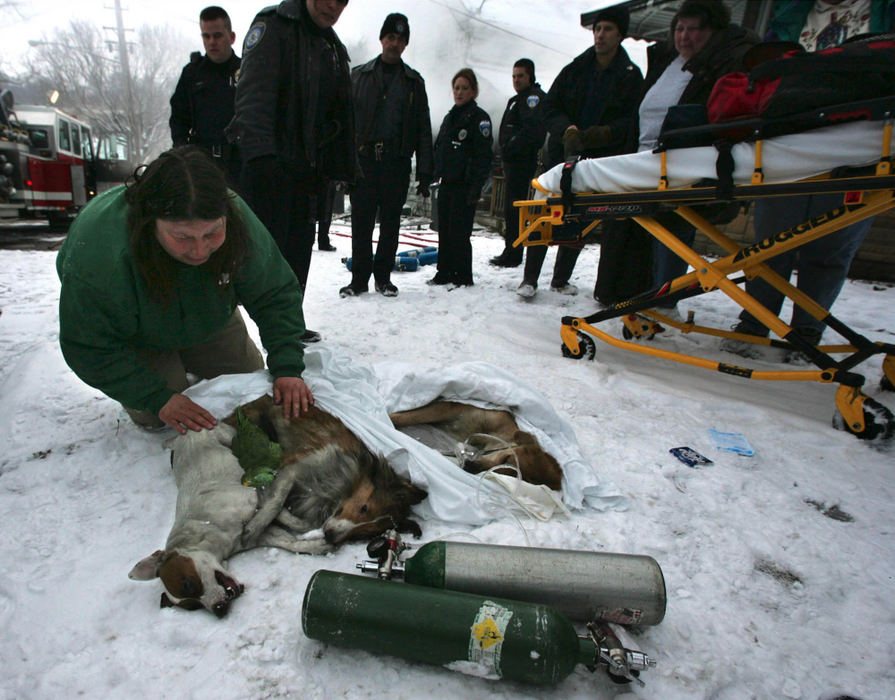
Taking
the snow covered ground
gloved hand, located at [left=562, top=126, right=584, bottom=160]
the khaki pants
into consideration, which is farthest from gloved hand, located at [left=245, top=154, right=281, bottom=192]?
gloved hand, located at [left=562, top=126, right=584, bottom=160]

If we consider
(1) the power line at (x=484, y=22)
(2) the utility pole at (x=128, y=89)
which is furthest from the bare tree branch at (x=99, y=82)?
(1) the power line at (x=484, y=22)

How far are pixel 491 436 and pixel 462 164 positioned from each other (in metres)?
4.04

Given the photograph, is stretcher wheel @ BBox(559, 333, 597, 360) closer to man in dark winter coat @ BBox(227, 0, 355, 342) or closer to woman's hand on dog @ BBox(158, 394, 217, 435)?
man in dark winter coat @ BBox(227, 0, 355, 342)

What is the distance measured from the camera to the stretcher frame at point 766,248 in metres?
2.24

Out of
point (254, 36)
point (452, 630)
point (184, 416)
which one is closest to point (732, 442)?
point (452, 630)

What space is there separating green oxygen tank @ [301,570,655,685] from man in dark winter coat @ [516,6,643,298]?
10.7 ft

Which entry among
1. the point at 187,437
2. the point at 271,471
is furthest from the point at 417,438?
the point at 187,437

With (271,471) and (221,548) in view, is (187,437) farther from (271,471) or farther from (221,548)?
(221,548)

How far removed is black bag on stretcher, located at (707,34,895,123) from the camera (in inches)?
82.7

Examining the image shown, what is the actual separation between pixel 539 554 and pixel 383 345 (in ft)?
8.03

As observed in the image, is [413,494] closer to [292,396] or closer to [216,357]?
[292,396]

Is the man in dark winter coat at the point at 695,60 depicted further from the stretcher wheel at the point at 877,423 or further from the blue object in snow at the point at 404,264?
the blue object in snow at the point at 404,264

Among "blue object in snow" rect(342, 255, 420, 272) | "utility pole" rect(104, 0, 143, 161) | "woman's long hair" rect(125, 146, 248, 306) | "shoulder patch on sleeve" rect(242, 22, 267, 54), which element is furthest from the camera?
"utility pole" rect(104, 0, 143, 161)

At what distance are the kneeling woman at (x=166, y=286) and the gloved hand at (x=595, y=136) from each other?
Answer: 10.1 ft
